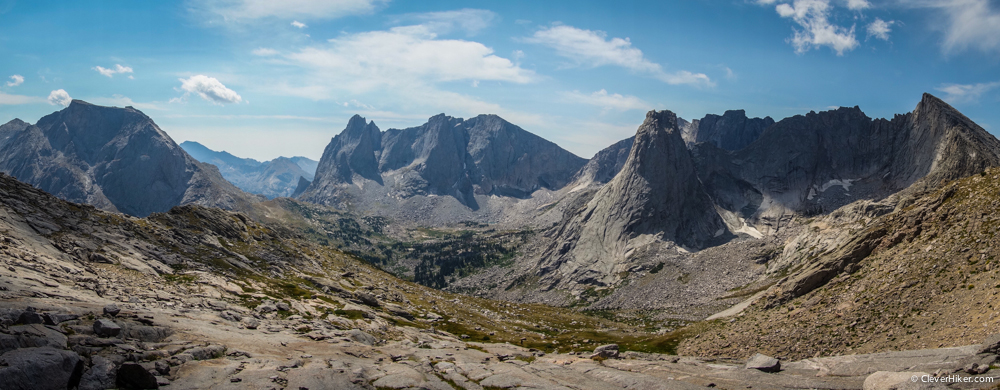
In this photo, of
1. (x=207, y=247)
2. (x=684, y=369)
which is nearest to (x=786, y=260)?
(x=684, y=369)

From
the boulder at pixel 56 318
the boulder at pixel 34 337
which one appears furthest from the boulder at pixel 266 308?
the boulder at pixel 34 337

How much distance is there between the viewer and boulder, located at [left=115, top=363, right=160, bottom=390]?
2756cm

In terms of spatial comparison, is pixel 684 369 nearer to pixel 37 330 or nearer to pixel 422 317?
pixel 37 330

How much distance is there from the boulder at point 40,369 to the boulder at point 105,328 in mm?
8042

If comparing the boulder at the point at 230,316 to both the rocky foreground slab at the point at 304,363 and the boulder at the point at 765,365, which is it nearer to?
the rocky foreground slab at the point at 304,363

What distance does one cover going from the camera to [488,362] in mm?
54719

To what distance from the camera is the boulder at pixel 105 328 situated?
3412cm

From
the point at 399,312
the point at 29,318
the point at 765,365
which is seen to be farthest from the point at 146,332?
the point at 399,312

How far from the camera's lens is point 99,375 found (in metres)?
27.5

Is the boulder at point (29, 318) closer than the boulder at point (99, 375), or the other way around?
the boulder at point (99, 375)

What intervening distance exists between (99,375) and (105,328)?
874cm

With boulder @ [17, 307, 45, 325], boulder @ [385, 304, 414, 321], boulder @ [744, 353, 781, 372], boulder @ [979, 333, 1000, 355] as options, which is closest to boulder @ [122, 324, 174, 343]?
boulder @ [17, 307, 45, 325]

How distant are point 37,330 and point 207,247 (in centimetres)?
9510

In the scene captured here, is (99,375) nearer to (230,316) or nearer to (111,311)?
(111,311)
